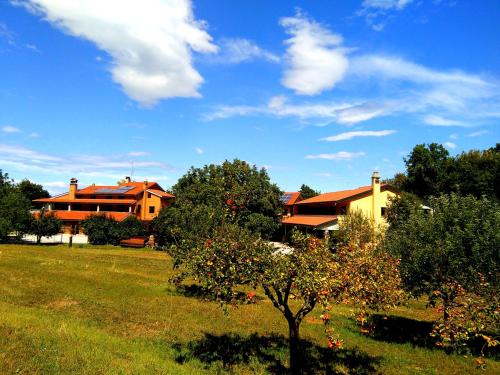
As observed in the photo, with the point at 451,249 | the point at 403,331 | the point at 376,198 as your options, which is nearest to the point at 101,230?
the point at 376,198

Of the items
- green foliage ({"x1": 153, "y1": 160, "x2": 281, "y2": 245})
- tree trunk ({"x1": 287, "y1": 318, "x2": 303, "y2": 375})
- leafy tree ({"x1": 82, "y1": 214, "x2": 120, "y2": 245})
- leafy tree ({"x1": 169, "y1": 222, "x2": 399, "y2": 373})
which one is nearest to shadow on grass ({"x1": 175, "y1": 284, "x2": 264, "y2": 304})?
tree trunk ({"x1": 287, "y1": 318, "x2": 303, "y2": 375})

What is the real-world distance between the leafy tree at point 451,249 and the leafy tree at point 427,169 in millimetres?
48287

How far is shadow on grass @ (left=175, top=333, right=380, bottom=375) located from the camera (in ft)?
50.1

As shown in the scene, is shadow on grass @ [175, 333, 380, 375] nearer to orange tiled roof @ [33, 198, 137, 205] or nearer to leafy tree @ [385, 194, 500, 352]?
leafy tree @ [385, 194, 500, 352]

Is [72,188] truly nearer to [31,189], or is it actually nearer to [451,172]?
[31,189]

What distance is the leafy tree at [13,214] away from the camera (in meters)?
52.5

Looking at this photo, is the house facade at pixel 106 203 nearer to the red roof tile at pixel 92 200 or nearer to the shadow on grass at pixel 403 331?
the red roof tile at pixel 92 200

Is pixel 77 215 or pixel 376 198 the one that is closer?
pixel 376 198

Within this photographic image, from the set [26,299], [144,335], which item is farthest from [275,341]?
[26,299]

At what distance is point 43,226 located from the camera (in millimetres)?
56938

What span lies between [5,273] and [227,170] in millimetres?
40470

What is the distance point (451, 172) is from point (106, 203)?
6456 cm

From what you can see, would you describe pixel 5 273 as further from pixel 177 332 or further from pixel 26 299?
pixel 177 332

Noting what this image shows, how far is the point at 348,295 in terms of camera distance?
41.2ft
